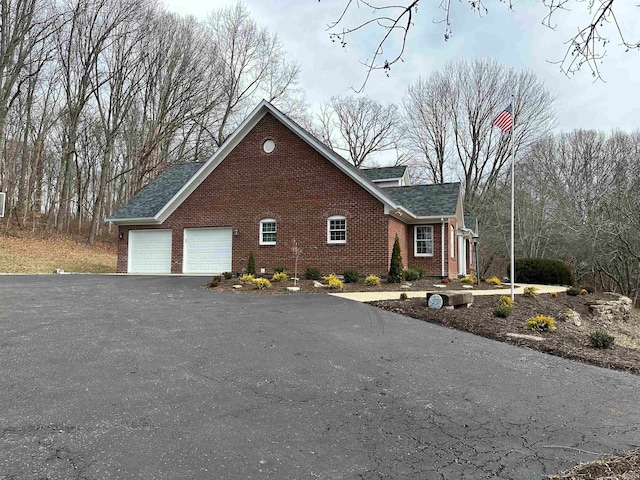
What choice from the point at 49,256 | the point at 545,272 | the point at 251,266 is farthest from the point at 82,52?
the point at 545,272

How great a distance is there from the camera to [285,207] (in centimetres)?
1766

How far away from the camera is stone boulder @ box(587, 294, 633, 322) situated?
1404cm

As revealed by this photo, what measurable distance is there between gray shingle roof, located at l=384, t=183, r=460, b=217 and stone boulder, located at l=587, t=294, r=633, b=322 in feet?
20.3

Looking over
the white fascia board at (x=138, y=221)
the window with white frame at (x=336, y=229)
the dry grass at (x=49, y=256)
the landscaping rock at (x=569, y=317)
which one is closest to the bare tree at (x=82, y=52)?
the dry grass at (x=49, y=256)

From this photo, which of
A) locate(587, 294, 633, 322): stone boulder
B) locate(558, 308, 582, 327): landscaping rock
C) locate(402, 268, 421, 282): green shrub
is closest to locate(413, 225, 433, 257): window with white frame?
locate(402, 268, 421, 282): green shrub

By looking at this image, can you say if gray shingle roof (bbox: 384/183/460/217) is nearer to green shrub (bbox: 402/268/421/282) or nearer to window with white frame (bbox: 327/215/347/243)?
green shrub (bbox: 402/268/421/282)

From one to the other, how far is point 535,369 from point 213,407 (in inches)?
168

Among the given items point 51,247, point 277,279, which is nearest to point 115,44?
point 51,247

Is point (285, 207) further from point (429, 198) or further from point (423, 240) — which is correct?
point (429, 198)

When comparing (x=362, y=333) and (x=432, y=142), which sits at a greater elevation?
(x=432, y=142)

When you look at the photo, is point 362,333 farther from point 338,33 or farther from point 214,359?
point 338,33

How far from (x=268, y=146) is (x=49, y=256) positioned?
13901 mm

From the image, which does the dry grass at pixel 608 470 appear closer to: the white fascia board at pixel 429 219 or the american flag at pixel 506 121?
the american flag at pixel 506 121

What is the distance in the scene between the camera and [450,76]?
37.0m
